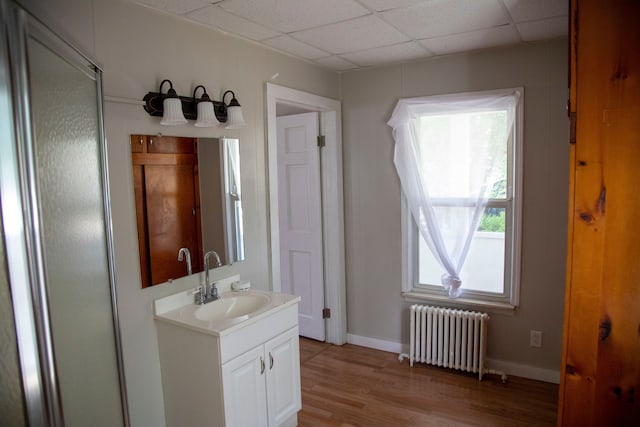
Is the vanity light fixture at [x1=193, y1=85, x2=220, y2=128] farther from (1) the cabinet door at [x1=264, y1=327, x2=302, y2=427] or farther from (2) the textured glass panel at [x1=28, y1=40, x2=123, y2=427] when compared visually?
(1) the cabinet door at [x1=264, y1=327, x2=302, y2=427]

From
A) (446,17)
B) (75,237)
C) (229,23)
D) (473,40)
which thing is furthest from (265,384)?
(473,40)

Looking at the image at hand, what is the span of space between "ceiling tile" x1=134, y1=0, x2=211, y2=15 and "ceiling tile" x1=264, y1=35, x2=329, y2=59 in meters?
0.65

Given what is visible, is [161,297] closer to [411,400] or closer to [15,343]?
[15,343]

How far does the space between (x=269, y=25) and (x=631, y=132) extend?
182 centimetres

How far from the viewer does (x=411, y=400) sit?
9.30 ft

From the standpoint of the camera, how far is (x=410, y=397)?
2875 millimetres

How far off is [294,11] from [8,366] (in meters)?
1.93

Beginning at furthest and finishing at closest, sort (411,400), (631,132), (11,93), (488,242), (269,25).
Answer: (488,242) < (411,400) < (269,25) < (631,132) < (11,93)

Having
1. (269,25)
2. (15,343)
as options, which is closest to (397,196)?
(269,25)

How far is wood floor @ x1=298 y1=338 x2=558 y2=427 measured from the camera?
2613 millimetres

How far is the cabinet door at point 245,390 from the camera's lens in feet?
6.61

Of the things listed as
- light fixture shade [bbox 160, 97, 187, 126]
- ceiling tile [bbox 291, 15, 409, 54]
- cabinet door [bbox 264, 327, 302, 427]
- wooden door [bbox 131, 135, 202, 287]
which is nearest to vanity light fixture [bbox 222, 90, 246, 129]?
wooden door [bbox 131, 135, 202, 287]

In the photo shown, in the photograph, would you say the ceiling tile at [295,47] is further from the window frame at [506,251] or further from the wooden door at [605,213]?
the wooden door at [605,213]

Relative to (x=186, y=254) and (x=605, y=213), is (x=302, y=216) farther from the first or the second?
(x=605, y=213)
